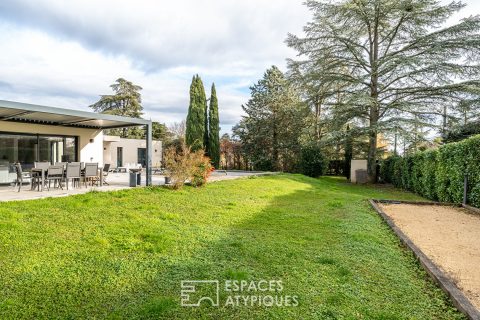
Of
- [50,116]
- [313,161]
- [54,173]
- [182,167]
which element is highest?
[50,116]

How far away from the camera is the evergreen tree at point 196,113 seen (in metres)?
24.5

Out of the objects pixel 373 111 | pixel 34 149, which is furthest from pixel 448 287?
pixel 373 111

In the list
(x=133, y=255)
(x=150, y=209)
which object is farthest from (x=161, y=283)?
(x=150, y=209)

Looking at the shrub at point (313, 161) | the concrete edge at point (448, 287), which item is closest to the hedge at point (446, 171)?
the concrete edge at point (448, 287)

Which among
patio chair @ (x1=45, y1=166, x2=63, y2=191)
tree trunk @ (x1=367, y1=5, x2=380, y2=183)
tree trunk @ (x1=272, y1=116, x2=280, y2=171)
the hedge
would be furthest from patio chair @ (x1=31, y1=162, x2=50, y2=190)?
tree trunk @ (x1=272, y1=116, x2=280, y2=171)

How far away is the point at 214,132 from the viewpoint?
25.8 meters

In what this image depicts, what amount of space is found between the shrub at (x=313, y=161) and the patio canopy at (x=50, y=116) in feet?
43.5

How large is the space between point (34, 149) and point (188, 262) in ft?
39.2

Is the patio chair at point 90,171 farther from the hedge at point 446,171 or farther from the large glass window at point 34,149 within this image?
the hedge at point 446,171

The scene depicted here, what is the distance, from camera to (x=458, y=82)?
16359 mm

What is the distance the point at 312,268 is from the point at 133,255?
91.8 inches

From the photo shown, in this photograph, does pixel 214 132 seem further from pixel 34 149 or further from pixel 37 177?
pixel 37 177

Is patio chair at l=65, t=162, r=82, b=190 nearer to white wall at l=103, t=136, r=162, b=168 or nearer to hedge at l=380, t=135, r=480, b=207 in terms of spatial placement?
hedge at l=380, t=135, r=480, b=207

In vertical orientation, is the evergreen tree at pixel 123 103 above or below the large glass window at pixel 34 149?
above
